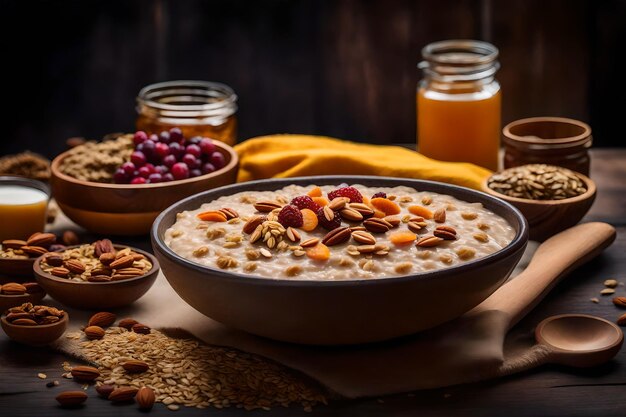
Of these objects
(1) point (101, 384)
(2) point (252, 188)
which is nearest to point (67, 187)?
(2) point (252, 188)

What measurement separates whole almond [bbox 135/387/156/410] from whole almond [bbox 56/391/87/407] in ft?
0.31

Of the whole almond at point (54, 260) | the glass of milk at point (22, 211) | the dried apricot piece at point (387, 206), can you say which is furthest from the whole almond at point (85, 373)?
the glass of milk at point (22, 211)

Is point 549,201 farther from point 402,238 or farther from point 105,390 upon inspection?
point 105,390

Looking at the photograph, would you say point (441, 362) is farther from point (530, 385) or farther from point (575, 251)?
point (575, 251)

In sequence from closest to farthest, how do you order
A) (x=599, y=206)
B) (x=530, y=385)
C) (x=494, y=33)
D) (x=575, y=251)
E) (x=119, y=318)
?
(x=530, y=385) → (x=119, y=318) → (x=575, y=251) → (x=599, y=206) → (x=494, y=33)

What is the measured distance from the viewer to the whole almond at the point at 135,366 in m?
1.84

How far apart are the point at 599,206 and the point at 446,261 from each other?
42.4 inches

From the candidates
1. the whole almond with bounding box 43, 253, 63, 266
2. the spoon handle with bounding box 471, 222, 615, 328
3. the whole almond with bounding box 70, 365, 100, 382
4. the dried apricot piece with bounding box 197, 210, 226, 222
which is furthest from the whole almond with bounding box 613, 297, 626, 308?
the whole almond with bounding box 43, 253, 63, 266

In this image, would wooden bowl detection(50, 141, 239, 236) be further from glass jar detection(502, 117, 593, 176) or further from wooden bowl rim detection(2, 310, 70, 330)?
glass jar detection(502, 117, 593, 176)

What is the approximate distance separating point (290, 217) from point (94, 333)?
445 mm

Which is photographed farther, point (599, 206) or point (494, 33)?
point (494, 33)

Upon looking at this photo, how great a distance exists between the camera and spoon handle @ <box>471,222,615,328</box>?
204 centimetres

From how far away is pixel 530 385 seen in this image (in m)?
1.80

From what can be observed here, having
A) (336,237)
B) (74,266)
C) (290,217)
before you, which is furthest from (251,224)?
(74,266)
